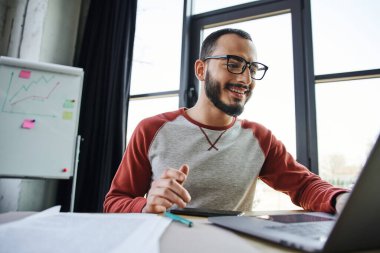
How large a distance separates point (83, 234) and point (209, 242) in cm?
17

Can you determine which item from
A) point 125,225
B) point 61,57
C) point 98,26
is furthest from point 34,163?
point 125,225

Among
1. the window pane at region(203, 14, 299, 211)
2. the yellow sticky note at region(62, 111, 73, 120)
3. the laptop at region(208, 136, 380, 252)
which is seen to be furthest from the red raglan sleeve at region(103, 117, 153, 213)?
the yellow sticky note at region(62, 111, 73, 120)

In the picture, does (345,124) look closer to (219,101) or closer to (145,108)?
(219,101)

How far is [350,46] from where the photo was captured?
1910mm

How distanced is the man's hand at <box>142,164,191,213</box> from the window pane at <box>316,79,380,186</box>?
1495mm

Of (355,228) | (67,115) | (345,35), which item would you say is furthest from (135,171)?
(345,35)

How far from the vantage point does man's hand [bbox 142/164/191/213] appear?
61 centimetres

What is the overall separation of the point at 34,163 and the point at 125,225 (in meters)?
2.12

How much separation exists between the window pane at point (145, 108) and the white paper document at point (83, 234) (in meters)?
2.09

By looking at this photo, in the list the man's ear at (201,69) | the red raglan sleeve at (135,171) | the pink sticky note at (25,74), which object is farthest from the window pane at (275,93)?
the pink sticky note at (25,74)

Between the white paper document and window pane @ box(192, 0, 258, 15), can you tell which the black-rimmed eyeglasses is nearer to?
the white paper document

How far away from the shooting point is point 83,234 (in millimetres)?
373

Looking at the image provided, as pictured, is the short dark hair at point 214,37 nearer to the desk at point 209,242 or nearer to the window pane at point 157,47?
the desk at point 209,242

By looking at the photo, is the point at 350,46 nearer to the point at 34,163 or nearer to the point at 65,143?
the point at 65,143
